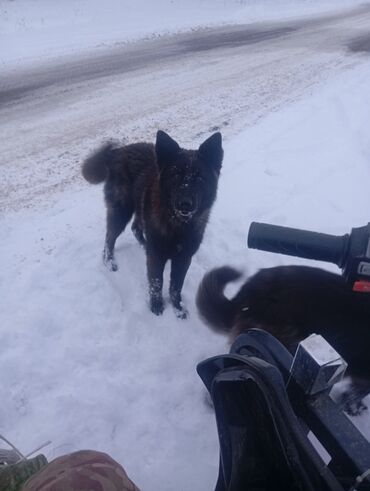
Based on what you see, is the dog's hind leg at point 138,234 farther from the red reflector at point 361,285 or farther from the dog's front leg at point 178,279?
the red reflector at point 361,285

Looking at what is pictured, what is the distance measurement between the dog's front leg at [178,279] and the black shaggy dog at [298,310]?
916 mm

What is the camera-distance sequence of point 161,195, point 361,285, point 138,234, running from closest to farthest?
point 361,285 < point 161,195 < point 138,234

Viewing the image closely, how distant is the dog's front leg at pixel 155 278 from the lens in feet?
11.6

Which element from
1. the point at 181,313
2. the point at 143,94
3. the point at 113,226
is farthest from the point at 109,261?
the point at 143,94

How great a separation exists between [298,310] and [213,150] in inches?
59.0

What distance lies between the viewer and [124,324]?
3463mm

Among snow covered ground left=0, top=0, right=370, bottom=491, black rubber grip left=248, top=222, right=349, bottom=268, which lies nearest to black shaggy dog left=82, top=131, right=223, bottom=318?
snow covered ground left=0, top=0, right=370, bottom=491

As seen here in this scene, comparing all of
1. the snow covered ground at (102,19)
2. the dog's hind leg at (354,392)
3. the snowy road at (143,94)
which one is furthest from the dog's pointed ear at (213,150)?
the snow covered ground at (102,19)

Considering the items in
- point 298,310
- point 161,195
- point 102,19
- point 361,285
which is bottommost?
point 298,310

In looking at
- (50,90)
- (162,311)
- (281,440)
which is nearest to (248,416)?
(281,440)

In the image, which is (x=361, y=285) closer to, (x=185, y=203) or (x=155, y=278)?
(x=185, y=203)

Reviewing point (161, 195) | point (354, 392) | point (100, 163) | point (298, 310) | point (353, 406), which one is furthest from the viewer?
point (100, 163)

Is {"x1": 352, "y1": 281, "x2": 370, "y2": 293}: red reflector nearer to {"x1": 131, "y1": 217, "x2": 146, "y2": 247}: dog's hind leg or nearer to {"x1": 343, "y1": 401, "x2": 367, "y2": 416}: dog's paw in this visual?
{"x1": 343, "y1": 401, "x2": 367, "y2": 416}: dog's paw

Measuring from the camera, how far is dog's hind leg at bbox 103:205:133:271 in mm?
3954
